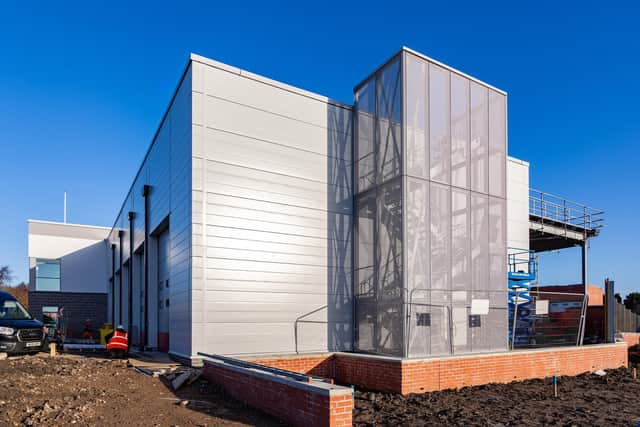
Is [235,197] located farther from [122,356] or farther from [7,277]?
[7,277]

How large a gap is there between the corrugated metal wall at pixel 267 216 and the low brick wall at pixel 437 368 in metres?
0.87

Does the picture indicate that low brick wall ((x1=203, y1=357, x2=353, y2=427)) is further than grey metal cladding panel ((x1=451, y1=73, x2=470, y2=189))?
No

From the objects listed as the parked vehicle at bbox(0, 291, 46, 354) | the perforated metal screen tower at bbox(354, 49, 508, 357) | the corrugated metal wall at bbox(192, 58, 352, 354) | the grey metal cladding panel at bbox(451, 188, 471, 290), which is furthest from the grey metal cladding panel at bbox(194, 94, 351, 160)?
the parked vehicle at bbox(0, 291, 46, 354)

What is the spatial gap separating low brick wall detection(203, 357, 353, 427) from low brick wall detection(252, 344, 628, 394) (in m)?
2.18

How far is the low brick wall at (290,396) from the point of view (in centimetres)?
616

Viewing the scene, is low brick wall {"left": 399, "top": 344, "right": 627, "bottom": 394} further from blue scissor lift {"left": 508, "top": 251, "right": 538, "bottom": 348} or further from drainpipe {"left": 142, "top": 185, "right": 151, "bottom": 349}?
drainpipe {"left": 142, "top": 185, "right": 151, "bottom": 349}

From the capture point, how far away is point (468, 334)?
11.9 m

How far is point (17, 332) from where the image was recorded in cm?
1216

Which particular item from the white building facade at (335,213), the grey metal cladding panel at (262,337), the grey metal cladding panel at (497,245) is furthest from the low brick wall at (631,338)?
the grey metal cladding panel at (262,337)

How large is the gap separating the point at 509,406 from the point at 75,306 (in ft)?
98.5

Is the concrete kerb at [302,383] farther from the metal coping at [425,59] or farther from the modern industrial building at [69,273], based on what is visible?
the modern industrial building at [69,273]

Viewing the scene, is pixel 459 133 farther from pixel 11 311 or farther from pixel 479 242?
pixel 11 311

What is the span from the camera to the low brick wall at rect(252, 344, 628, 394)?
9.96 meters

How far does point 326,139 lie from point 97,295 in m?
25.1
